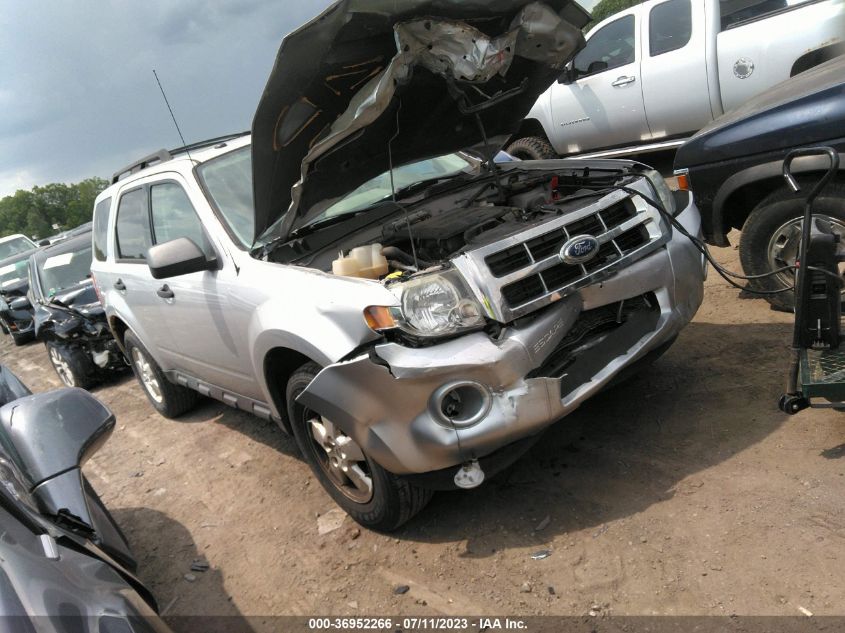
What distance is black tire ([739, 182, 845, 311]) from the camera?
13.1 ft

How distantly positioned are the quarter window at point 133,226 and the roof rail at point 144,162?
231mm

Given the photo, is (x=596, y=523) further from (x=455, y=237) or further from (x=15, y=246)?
(x=15, y=246)

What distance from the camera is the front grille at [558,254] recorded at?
107 inches

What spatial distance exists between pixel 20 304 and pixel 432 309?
429 inches

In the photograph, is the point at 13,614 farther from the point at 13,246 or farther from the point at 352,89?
the point at 13,246

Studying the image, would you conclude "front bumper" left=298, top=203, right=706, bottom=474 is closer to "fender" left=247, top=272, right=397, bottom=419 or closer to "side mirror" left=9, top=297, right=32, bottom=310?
"fender" left=247, top=272, right=397, bottom=419

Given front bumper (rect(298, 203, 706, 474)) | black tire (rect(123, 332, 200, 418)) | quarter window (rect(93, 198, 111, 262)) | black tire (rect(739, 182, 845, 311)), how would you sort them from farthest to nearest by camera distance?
1. quarter window (rect(93, 198, 111, 262))
2. black tire (rect(123, 332, 200, 418))
3. black tire (rect(739, 182, 845, 311))
4. front bumper (rect(298, 203, 706, 474))

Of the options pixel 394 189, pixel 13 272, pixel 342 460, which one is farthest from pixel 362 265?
pixel 13 272

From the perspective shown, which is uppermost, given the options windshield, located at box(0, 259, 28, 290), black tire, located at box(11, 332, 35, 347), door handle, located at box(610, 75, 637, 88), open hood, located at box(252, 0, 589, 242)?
open hood, located at box(252, 0, 589, 242)

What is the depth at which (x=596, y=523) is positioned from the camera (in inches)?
112

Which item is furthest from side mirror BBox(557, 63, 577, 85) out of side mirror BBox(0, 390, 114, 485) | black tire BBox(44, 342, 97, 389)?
side mirror BBox(0, 390, 114, 485)

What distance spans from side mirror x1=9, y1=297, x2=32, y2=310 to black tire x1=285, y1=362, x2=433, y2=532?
892 centimetres

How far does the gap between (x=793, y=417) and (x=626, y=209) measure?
4.31 ft

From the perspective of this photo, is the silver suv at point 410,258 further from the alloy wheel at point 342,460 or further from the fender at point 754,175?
the fender at point 754,175
